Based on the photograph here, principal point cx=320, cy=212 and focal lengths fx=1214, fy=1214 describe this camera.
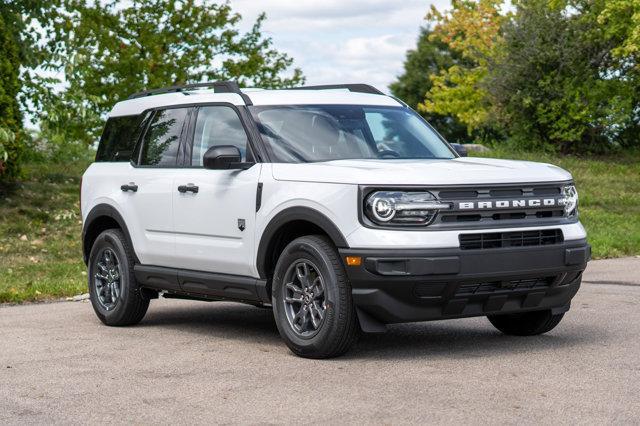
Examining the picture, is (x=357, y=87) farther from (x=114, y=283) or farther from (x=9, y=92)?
(x=9, y=92)

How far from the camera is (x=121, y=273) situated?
1052 centimetres

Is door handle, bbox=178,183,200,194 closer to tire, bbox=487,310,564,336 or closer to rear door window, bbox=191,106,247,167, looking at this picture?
rear door window, bbox=191,106,247,167

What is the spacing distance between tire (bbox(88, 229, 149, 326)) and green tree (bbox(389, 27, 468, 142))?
209 ft

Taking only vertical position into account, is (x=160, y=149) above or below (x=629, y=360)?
above

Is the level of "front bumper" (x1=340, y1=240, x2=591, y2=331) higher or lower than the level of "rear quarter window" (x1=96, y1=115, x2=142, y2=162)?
lower

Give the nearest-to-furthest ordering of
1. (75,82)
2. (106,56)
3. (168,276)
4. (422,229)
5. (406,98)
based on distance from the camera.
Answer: (422,229) < (168,276) < (75,82) < (106,56) < (406,98)

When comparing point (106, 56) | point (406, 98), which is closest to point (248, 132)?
point (106, 56)

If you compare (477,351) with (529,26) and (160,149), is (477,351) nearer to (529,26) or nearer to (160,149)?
(160,149)

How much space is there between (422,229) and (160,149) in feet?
10.4

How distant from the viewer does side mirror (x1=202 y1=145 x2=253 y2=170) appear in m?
8.96

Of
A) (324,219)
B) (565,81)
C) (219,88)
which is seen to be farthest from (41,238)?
(565,81)

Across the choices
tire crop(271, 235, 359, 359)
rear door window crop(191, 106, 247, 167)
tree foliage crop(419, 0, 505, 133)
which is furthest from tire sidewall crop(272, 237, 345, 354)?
tree foliage crop(419, 0, 505, 133)

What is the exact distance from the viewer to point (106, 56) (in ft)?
85.7

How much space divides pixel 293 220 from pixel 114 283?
2773 mm
